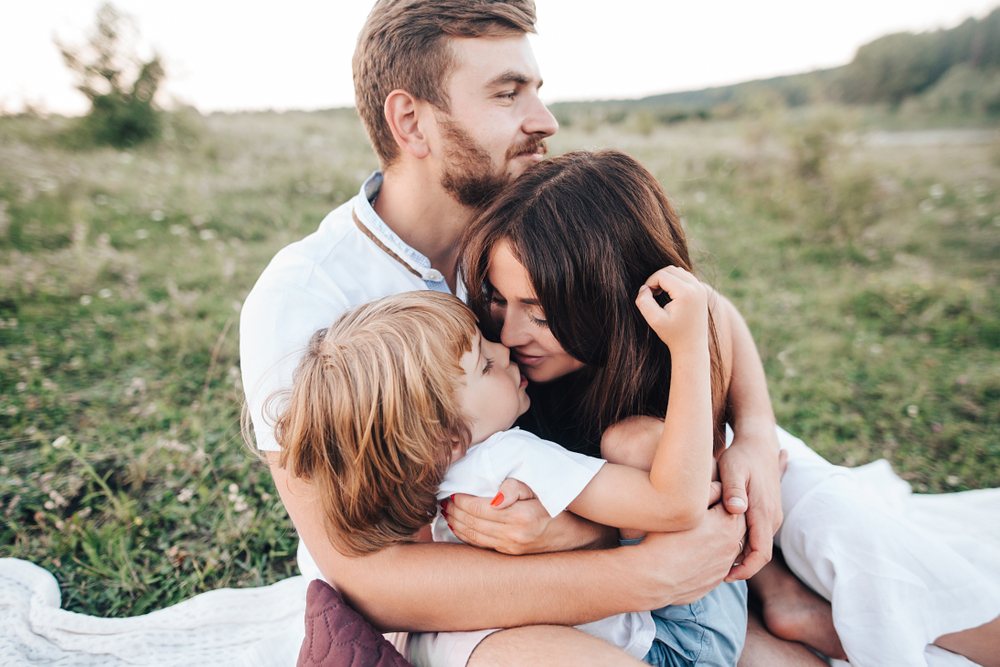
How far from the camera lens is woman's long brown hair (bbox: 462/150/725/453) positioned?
182 centimetres

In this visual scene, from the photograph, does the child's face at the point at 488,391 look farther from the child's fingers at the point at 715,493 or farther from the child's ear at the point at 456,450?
the child's fingers at the point at 715,493

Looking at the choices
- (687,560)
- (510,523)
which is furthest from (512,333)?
(687,560)

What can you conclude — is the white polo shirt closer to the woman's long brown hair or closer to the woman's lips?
the woman's long brown hair

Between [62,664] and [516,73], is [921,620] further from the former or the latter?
[62,664]

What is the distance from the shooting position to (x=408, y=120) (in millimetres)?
2449

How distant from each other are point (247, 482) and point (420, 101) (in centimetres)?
218

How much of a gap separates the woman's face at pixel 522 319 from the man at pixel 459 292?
1.65 ft

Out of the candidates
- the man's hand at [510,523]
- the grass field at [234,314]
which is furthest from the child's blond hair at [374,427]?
the grass field at [234,314]

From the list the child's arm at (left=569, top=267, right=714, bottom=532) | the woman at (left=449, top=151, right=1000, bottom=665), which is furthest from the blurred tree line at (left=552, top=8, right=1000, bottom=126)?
the child's arm at (left=569, top=267, right=714, bottom=532)

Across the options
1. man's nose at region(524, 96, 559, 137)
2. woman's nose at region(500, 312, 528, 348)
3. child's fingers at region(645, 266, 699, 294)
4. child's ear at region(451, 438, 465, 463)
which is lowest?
child's ear at region(451, 438, 465, 463)

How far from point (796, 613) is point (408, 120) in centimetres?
262

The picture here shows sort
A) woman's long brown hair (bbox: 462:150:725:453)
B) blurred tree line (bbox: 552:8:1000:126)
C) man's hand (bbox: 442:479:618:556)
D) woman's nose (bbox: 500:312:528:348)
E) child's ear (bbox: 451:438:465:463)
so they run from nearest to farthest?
1. man's hand (bbox: 442:479:618:556)
2. child's ear (bbox: 451:438:465:463)
3. woman's long brown hair (bbox: 462:150:725:453)
4. woman's nose (bbox: 500:312:528:348)
5. blurred tree line (bbox: 552:8:1000:126)

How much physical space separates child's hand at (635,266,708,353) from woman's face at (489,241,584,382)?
0.42 metres

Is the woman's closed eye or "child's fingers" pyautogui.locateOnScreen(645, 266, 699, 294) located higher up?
"child's fingers" pyautogui.locateOnScreen(645, 266, 699, 294)
